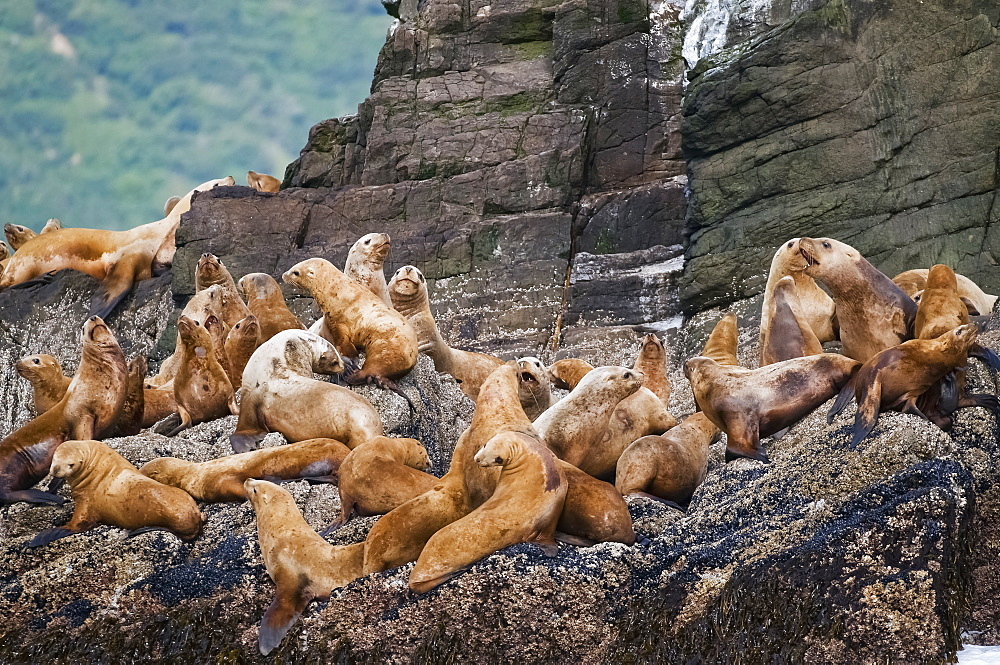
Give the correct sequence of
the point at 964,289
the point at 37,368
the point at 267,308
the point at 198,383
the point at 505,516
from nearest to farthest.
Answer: the point at 505,516 < the point at 198,383 < the point at 964,289 < the point at 37,368 < the point at 267,308

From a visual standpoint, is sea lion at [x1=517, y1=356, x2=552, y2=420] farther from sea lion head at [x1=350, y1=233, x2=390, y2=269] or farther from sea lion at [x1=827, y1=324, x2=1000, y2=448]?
sea lion head at [x1=350, y1=233, x2=390, y2=269]

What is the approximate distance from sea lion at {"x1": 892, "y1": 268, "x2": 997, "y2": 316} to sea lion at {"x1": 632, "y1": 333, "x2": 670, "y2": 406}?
186 centimetres

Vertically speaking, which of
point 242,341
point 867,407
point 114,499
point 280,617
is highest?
point 242,341

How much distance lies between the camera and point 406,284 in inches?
392

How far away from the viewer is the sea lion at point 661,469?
21.7ft

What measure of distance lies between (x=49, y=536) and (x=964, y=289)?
22.3ft

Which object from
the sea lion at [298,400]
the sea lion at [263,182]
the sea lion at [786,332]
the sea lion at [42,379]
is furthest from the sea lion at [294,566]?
the sea lion at [263,182]

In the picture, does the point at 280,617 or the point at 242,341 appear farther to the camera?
the point at 242,341

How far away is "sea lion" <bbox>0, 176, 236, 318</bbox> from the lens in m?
13.4

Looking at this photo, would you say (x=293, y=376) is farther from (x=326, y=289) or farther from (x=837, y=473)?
(x=837, y=473)

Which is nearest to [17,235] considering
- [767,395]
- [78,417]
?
[78,417]

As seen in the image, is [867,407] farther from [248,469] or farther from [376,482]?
[248,469]

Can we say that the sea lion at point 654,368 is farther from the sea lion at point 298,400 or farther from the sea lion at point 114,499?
the sea lion at point 114,499

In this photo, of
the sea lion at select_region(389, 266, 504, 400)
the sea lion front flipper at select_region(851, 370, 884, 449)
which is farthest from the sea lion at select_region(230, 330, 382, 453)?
the sea lion front flipper at select_region(851, 370, 884, 449)
